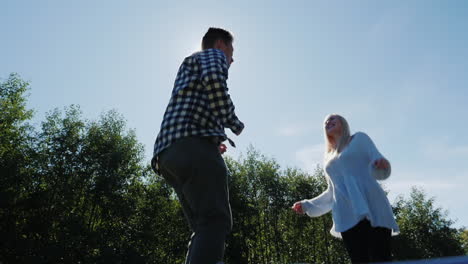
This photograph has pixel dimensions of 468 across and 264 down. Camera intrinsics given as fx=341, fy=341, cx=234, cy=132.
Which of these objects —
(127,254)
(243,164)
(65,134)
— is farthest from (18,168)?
(243,164)

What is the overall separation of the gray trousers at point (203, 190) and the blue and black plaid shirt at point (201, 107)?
8cm

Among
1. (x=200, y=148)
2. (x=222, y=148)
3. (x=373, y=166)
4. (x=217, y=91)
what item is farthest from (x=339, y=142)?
(x=200, y=148)

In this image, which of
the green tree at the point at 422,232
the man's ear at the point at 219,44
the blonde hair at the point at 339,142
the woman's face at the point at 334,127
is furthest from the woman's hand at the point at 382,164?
the green tree at the point at 422,232

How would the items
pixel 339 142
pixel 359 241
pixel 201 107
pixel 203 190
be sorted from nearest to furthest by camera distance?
pixel 203 190, pixel 201 107, pixel 359 241, pixel 339 142

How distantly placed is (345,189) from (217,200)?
1.85 m

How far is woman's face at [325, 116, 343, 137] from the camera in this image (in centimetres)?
378

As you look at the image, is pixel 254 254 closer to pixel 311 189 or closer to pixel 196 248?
pixel 311 189

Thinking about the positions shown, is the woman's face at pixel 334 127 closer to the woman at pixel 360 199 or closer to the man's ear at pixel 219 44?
the woman at pixel 360 199

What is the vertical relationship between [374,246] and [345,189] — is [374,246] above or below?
below

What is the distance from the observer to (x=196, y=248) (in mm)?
1855

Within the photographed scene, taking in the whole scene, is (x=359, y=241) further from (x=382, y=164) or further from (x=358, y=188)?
(x=382, y=164)

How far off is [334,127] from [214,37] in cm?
180

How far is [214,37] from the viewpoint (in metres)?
2.74

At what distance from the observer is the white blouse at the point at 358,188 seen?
10.2 feet
